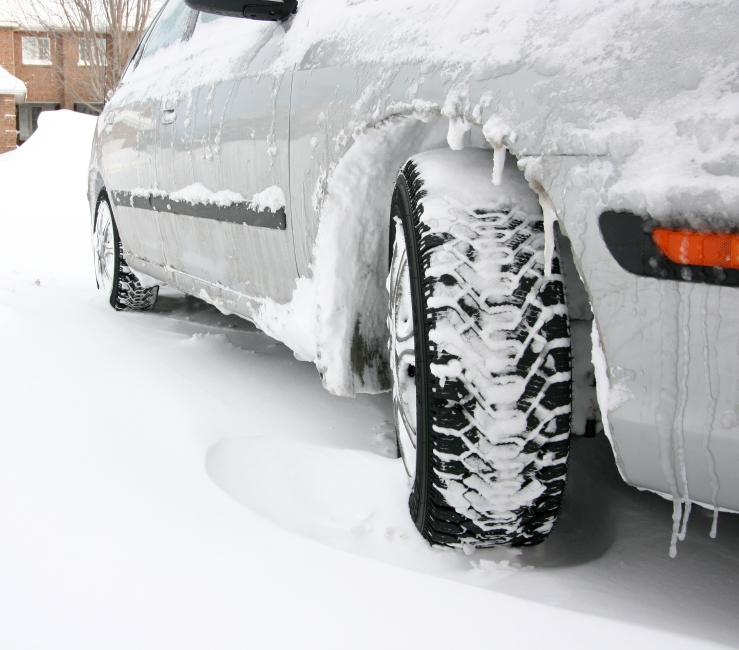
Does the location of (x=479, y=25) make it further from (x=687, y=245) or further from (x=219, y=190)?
(x=219, y=190)

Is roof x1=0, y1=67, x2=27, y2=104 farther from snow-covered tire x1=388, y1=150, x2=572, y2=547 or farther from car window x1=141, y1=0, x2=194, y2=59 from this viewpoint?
snow-covered tire x1=388, y1=150, x2=572, y2=547

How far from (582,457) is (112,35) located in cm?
1975

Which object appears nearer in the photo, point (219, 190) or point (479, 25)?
point (479, 25)

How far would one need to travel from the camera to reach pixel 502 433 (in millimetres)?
1349

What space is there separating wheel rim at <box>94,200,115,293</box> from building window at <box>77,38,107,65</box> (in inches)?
654

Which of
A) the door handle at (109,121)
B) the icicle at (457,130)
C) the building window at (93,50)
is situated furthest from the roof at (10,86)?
the icicle at (457,130)

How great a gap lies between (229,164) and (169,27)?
1.44m

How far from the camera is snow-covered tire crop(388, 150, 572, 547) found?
1.35m

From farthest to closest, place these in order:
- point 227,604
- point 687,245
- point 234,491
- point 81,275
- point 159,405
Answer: point 81,275, point 159,405, point 234,491, point 227,604, point 687,245

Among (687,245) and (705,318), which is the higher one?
(687,245)

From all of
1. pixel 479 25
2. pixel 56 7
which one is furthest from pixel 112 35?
pixel 479 25

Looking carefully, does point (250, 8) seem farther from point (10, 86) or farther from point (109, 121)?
point (10, 86)

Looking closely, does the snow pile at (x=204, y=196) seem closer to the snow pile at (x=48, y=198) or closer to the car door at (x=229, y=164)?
the car door at (x=229, y=164)

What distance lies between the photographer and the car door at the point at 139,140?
3.16 m
